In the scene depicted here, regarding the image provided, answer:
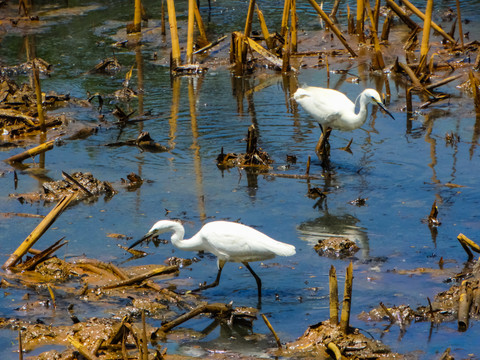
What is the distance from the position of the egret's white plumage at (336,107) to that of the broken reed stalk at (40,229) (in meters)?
4.71

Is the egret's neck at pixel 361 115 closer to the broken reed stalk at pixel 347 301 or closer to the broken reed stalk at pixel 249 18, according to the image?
the broken reed stalk at pixel 347 301

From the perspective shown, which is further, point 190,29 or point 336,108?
point 190,29

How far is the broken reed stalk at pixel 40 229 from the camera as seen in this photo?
275 inches

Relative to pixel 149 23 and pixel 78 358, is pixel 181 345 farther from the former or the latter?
pixel 149 23

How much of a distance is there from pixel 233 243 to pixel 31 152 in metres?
4.87

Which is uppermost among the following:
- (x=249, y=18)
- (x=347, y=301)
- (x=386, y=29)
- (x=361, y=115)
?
(x=249, y=18)

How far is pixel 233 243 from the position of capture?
22.0 feet

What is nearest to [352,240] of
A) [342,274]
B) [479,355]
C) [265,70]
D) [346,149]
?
[342,274]

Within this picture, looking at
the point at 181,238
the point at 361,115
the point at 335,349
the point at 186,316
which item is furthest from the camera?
the point at 361,115

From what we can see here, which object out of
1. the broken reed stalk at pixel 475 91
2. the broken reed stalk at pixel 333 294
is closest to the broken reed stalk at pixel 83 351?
the broken reed stalk at pixel 333 294

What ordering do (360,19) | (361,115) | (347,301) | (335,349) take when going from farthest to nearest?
(360,19) → (361,115) → (347,301) → (335,349)

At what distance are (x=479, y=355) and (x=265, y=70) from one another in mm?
11662

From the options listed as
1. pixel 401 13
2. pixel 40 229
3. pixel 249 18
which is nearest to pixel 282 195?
pixel 40 229

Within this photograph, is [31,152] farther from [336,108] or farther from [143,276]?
[143,276]
